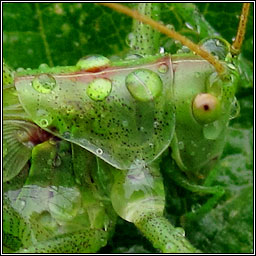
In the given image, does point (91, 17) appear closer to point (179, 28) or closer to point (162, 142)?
point (179, 28)

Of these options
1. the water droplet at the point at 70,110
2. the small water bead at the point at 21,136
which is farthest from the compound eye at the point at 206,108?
the small water bead at the point at 21,136

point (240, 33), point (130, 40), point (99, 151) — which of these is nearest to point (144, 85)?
point (99, 151)

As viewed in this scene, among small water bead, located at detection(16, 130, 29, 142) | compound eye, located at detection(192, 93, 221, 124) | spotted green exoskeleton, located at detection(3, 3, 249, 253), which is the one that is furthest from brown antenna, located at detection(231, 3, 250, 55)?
small water bead, located at detection(16, 130, 29, 142)

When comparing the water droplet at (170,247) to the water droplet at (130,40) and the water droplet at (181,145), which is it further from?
the water droplet at (130,40)

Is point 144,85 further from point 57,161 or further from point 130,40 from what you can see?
point 130,40

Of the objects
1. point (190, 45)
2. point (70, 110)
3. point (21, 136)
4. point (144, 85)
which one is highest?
point (190, 45)

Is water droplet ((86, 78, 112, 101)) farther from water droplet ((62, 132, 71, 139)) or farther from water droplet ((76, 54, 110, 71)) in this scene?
water droplet ((62, 132, 71, 139))

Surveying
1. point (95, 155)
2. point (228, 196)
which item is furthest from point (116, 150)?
point (228, 196)
